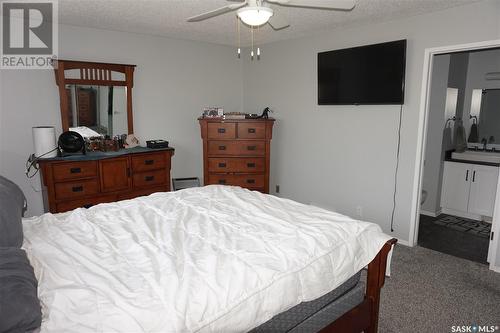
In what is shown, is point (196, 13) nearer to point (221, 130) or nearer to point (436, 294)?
point (221, 130)

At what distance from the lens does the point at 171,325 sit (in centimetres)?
114

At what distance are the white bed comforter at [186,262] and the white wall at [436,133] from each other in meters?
2.99

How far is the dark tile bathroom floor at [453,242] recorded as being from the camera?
10.9ft

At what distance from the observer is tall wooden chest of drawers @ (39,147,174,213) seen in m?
3.21

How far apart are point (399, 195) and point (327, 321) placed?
7.32 feet

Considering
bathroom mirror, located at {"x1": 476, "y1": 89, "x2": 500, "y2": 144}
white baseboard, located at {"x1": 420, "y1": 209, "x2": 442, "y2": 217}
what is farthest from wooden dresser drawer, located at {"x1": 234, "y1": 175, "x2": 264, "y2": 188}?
bathroom mirror, located at {"x1": 476, "y1": 89, "x2": 500, "y2": 144}

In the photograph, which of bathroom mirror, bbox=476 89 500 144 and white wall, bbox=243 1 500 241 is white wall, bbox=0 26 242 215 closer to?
white wall, bbox=243 1 500 241

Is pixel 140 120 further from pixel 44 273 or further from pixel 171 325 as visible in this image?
pixel 171 325

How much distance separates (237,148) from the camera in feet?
14.0

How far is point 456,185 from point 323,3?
347 cm

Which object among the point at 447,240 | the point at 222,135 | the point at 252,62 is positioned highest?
the point at 252,62

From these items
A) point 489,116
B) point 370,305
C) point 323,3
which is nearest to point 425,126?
point 323,3

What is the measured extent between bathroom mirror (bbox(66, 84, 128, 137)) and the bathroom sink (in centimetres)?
435

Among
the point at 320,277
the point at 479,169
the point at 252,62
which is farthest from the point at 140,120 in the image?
the point at 479,169
